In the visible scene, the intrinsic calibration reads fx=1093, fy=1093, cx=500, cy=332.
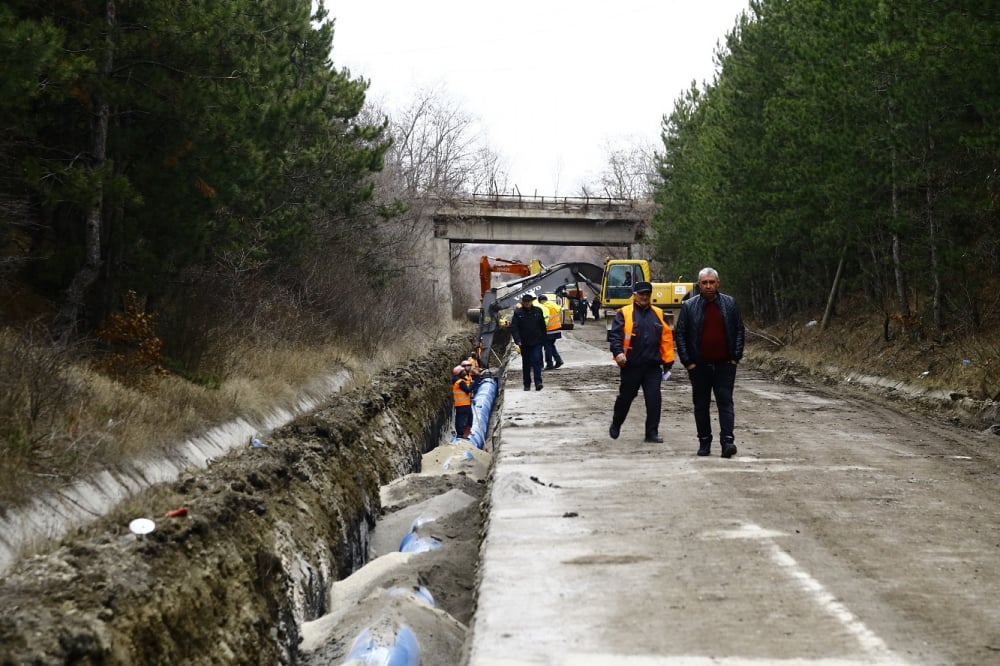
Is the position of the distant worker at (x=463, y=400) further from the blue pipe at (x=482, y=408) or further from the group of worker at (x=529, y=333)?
the group of worker at (x=529, y=333)

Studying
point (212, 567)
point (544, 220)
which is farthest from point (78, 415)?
point (544, 220)

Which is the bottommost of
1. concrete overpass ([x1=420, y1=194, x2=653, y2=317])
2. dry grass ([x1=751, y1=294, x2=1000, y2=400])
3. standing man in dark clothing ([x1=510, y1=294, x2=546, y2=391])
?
dry grass ([x1=751, y1=294, x2=1000, y2=400])

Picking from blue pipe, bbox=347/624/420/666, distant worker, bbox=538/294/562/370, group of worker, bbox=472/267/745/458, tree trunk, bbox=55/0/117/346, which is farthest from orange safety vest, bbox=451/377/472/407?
blue pipe, bbox=347/624/420/666

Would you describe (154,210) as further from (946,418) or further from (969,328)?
(969,328)

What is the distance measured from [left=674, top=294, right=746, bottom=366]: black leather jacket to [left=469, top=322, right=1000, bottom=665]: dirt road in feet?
3.65

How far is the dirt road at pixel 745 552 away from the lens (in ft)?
17.6

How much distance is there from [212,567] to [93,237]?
6.12 m

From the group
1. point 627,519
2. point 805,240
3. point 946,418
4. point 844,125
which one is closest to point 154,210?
point 627,519

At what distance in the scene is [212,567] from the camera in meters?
8.13

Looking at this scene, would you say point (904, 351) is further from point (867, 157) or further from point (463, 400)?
point (463, 400)

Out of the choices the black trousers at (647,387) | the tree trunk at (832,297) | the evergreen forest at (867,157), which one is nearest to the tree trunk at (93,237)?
the black trousers at (647,387)

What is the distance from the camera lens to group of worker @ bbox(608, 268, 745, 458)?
10930 mm

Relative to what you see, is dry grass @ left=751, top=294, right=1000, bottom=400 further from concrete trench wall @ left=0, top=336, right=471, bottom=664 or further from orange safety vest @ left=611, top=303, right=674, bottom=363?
concrete trench wall @ left=0, top=336, right=471, bottom=664

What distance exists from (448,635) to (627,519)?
165 cm
